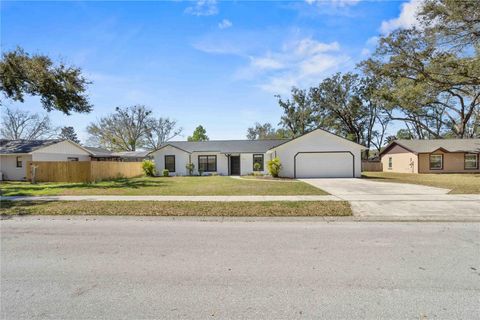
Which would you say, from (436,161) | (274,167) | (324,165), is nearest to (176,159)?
(274,167)

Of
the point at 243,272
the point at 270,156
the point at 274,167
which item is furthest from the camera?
the point at 270,156

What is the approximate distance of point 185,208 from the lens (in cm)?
878

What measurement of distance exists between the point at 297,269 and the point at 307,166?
20189 millimetres

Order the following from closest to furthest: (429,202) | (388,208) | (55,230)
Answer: (55,230) → (388,208) → (429,202)

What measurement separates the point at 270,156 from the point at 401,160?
16529 mm

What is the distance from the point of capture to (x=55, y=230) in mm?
6637

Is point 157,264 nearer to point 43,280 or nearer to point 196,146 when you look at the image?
point 43,280

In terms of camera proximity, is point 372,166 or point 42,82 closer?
point 42,82

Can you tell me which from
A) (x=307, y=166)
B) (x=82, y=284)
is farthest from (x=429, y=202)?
(x=307, y=166)

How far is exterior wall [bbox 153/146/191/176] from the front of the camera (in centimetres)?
2844

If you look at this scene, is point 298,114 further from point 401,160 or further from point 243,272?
point 243,272

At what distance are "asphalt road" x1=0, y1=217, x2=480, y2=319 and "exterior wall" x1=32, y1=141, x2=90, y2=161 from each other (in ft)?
74.2

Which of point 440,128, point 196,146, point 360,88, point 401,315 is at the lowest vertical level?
point 401,315

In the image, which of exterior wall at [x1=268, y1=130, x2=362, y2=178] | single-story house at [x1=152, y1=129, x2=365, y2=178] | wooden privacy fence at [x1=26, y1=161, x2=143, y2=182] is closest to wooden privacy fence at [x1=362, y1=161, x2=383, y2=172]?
single-story house at [x1=152, y1=129, x2=365, y2=178]
